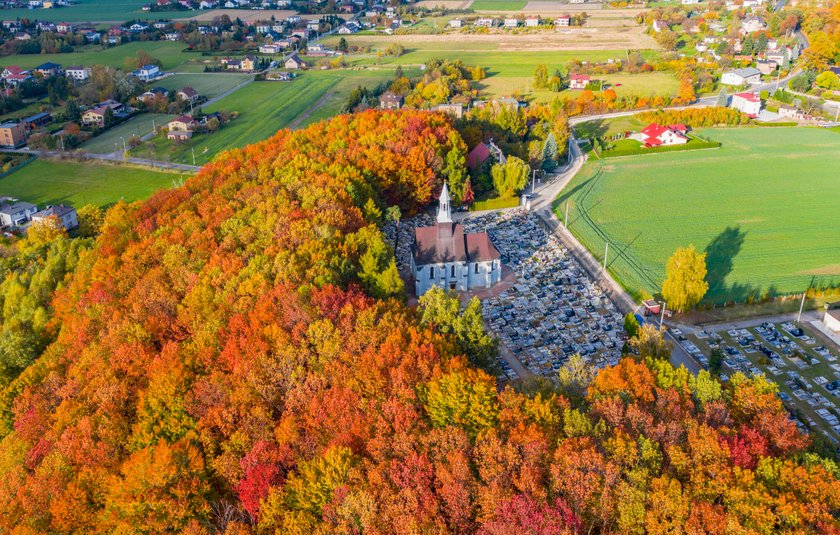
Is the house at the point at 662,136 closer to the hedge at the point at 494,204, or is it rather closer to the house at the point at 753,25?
the hedge at the point at 494,204

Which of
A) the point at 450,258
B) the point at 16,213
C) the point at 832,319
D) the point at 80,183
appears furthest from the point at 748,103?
the point at 16,213

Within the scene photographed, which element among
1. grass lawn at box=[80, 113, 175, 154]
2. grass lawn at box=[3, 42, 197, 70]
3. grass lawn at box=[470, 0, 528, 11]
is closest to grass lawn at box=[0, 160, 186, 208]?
grass lawn at box=[80, 113, 175, 154]

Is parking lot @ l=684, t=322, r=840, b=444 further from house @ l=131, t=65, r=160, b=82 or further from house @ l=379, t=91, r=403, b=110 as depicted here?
house @ l=131, t=65, r=160, b=82

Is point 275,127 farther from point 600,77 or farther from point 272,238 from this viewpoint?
point 600,77

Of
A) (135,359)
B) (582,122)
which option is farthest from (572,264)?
(582,122)

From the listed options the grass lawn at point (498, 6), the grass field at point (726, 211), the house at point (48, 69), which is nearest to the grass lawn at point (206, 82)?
the house at point (48, 69)

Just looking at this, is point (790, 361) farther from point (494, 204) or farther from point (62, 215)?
point (62, 215)
